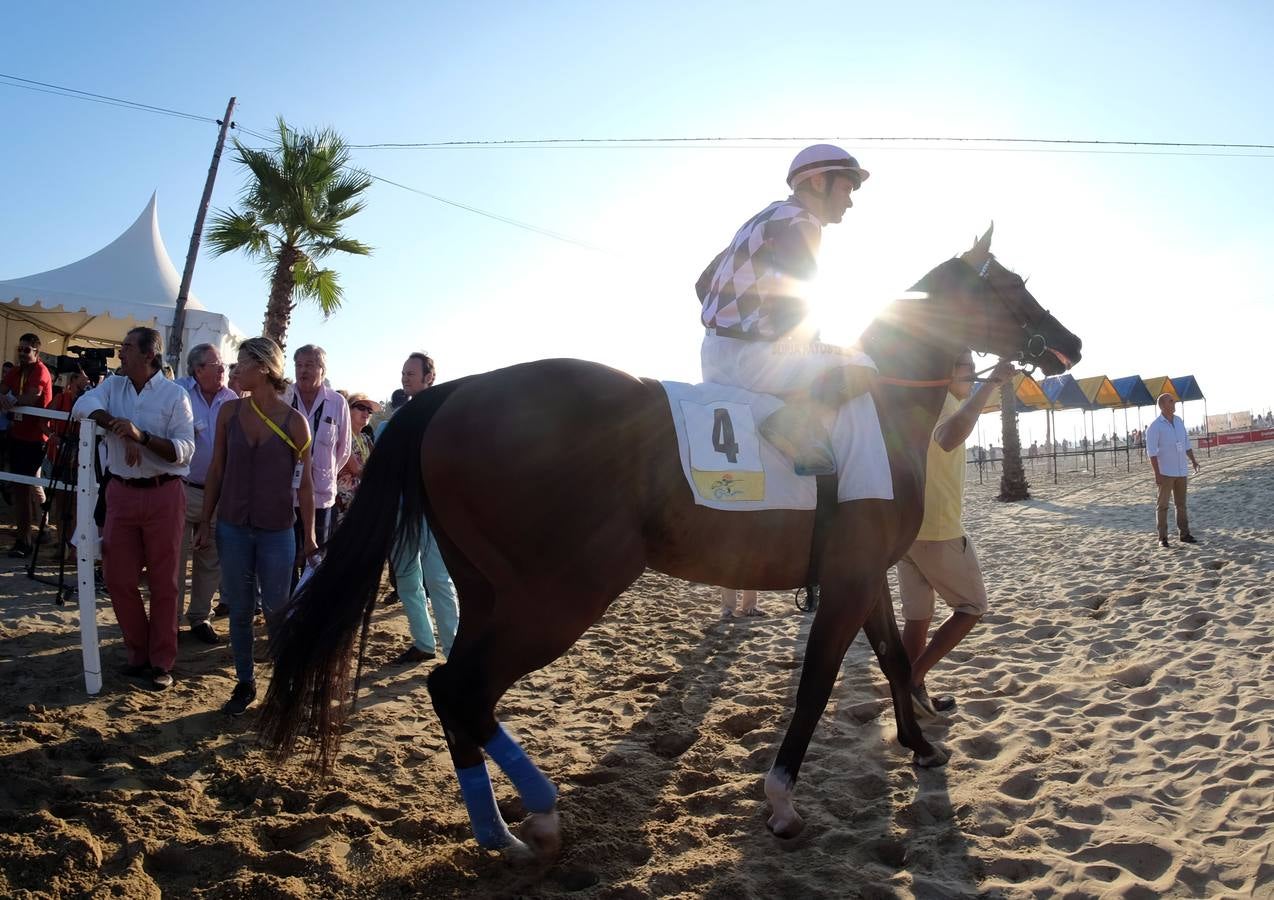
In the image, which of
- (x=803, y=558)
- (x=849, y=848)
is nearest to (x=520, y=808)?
(x=849, y=848)

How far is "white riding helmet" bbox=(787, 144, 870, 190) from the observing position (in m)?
3.45

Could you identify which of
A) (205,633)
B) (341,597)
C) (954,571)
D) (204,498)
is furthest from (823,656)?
(205,633)

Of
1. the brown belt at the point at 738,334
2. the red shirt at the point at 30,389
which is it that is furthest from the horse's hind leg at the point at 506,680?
the red shirt at the point at 30,389

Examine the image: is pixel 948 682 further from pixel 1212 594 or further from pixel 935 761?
pixel 1212 594

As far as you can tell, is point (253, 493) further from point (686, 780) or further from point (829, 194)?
→ point (829, 194)

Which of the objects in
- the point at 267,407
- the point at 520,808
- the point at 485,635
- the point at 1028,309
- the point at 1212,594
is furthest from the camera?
the point at 1212,594

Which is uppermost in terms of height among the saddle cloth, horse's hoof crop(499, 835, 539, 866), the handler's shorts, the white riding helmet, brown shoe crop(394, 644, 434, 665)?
the white riding helmet

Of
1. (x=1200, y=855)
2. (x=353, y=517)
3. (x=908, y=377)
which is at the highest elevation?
(x=908, y=377)

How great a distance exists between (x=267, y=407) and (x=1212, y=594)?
8.42 m

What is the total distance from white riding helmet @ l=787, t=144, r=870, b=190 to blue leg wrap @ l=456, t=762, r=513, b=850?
9.64ft

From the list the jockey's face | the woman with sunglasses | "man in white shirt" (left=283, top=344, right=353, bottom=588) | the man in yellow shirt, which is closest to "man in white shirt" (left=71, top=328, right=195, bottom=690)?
"man in white shirt" (left=283, top=344, right=353, bottom=588)

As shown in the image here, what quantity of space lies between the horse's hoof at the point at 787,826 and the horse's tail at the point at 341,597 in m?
1.82

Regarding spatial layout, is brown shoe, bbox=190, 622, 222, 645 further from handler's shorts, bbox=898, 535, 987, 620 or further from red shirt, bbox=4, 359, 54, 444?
handler's shorts, bbox=898, 535, 987, 620

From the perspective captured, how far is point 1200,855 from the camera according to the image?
9.32ft
